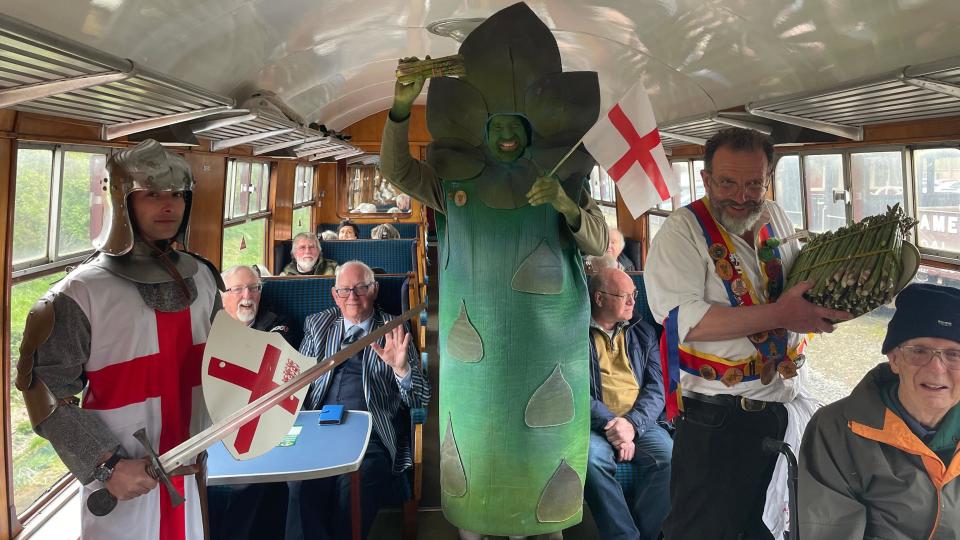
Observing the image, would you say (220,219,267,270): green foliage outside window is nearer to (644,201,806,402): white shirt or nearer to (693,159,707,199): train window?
(693,159,707,199): train window

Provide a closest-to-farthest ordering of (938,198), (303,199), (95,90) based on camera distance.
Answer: (95,90) → (938,198) → (303,199)

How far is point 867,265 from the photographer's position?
1515 mm

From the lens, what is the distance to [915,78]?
1.94 metres

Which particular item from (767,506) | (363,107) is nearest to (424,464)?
(767,506)

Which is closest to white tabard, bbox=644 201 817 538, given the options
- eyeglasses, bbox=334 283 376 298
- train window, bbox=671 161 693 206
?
eyeglasses, bbox=334 283 376 298

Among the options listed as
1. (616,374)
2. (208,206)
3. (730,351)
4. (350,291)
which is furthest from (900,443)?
(208,206)

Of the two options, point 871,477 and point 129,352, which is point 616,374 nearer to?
point 871,477

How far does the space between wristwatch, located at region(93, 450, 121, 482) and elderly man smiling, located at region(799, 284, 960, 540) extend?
174cm

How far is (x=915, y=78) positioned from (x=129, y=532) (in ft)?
8.45

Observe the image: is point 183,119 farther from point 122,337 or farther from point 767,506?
point 767,506

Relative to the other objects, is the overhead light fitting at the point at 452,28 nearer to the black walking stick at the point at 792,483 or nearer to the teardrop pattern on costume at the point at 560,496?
the teardrop pattern on costume at the point at 560,496

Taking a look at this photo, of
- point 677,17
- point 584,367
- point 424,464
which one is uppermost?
point 677,17

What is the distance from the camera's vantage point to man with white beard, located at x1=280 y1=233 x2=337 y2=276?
6750 mm

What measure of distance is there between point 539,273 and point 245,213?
610 cm
